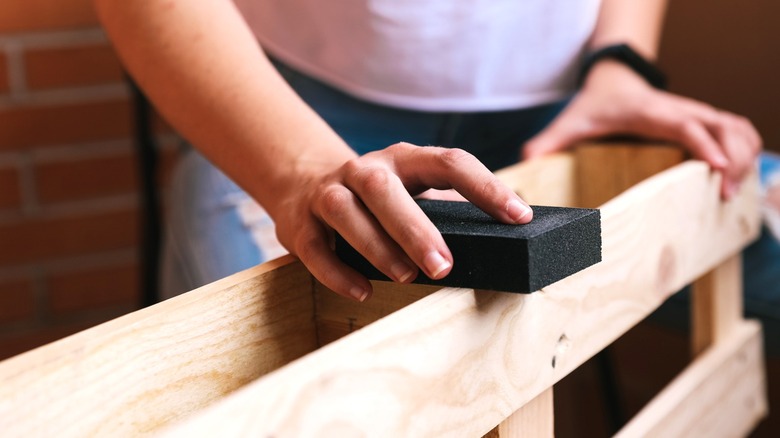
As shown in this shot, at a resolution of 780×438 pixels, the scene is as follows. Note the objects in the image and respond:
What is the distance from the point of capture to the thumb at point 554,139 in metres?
0.93

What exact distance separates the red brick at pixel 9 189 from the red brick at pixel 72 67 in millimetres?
148

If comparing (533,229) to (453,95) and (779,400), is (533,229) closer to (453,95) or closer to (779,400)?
(453,95)

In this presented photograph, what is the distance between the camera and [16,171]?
153cm

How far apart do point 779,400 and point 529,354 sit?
113 centimetres

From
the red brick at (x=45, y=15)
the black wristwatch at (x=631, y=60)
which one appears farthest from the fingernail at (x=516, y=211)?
the red brick at (x=45, y=15)

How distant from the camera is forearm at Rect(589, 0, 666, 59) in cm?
101

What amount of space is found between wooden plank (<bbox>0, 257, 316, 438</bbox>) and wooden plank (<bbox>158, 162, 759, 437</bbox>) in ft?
0.40

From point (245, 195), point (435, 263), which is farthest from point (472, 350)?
point (245, 195)

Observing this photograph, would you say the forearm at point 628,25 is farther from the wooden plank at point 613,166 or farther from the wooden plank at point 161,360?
the wooden plank at point 161,360

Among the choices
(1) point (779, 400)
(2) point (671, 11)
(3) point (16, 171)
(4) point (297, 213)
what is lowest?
(1) point (779, 400)

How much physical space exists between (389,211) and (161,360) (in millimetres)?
149

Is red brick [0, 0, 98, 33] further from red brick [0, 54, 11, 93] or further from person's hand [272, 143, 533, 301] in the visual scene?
person's hand [272, 143, 533, 301]

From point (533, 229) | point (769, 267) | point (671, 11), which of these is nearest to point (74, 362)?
point (533, 229)

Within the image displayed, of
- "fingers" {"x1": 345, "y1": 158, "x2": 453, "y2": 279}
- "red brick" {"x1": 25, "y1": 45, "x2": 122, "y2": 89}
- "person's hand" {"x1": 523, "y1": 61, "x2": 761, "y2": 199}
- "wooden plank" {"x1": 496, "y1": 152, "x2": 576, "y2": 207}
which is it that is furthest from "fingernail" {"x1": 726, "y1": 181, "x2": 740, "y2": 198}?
"red brick" {"x1": 25, "y1": 45, "x2": 122, "y2": 89}
